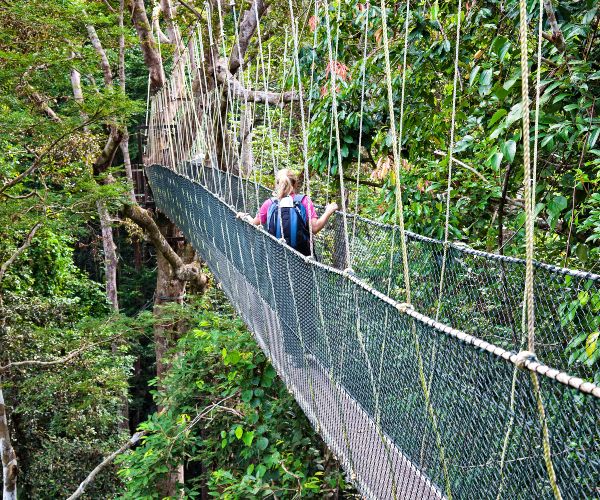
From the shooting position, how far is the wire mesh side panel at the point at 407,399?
1.03 m

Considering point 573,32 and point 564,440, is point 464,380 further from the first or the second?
point 573,32

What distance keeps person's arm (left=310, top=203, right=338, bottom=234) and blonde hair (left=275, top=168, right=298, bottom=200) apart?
5.4 inches

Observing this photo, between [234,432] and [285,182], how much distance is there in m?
1.65

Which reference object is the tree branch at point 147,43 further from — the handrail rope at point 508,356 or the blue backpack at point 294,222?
the handrail rope at point 508,356

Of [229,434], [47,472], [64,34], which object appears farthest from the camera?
[47,472]

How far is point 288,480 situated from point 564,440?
9.18 feet

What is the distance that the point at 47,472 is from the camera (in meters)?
7.45

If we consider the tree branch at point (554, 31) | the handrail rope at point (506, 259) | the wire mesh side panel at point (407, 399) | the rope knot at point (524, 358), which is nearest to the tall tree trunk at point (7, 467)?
the wire mesh side panel at point (407, 399)

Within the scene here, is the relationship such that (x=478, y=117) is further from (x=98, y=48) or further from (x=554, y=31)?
(x=98, y=48)

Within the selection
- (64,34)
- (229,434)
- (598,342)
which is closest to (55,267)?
(64,34)

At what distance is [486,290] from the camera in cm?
191

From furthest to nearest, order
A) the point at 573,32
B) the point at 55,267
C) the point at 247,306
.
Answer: the point at 55,267, the point at 247,306, the point at 573,32

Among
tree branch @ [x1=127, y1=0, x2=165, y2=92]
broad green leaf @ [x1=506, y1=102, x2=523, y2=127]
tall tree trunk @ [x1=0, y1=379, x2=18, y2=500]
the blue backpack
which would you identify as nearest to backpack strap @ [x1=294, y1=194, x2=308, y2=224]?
the blue backpack

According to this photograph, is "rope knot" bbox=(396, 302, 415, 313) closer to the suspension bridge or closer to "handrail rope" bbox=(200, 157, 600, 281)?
the suspension bridge
